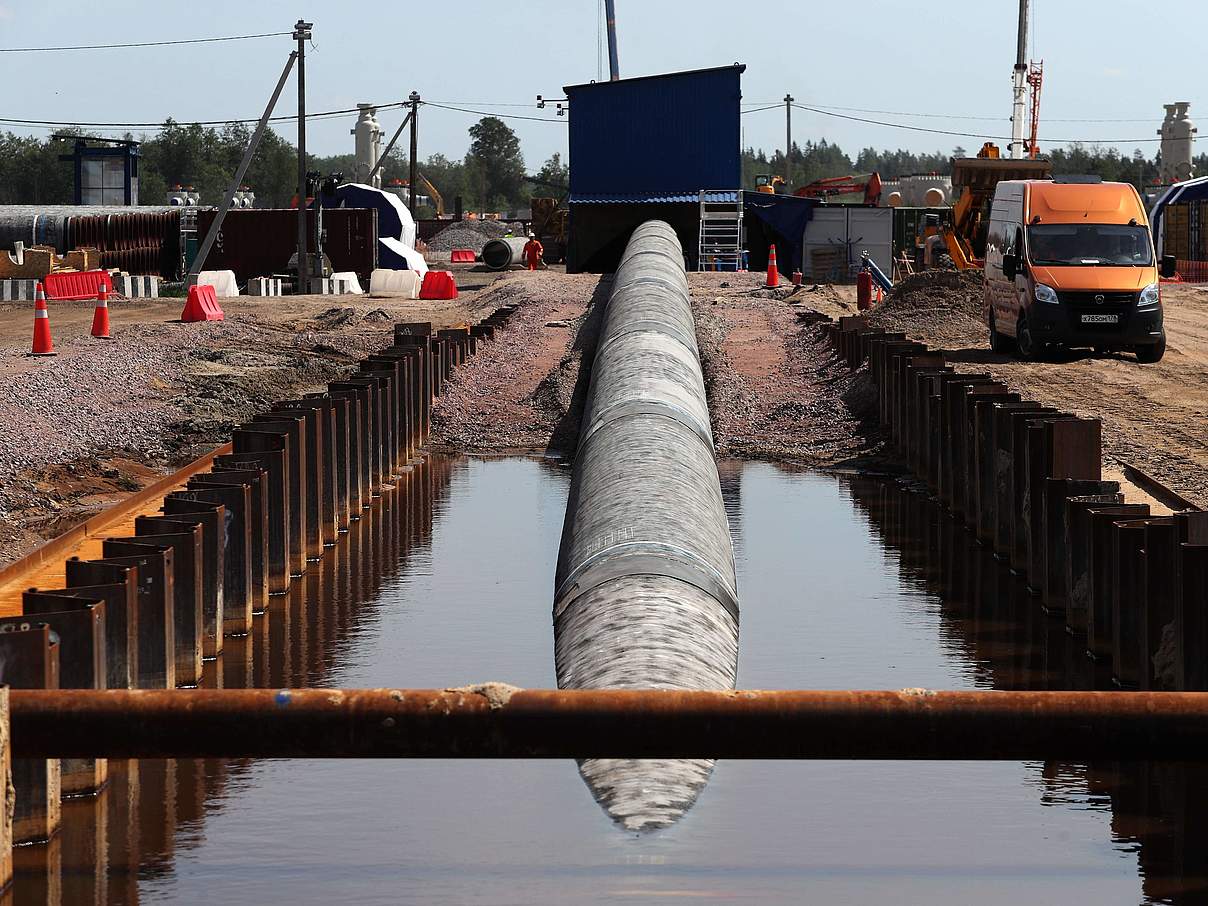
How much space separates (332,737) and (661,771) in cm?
282

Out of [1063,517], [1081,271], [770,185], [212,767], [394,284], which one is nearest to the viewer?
[212,767]

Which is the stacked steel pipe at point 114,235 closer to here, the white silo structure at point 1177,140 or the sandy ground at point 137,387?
the sandy ground at point 137,387

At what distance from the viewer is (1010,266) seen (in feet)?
87.8

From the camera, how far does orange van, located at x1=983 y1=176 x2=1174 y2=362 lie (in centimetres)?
2598

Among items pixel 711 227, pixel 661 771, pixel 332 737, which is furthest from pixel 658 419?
pixel 711 227

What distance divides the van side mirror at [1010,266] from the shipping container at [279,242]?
26.4 meters

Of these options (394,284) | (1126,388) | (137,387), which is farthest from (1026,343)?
(394,284)

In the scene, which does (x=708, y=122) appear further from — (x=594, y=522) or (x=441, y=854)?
(x=441, y=854)

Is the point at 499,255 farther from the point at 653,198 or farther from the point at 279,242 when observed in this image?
the point at 653,198

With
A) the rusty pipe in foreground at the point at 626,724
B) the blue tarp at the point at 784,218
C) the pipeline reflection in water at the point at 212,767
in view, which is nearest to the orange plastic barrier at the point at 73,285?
the blue tarp at the point at 784,218

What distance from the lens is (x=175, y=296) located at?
46.0 meters

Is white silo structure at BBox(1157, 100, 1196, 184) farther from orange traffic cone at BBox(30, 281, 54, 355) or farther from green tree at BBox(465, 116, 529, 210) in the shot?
green tree at BBox(465, 116, 529, 210)

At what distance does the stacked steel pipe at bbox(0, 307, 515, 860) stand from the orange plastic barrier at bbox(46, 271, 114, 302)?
2524 centimetres

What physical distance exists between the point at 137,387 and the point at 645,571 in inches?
598
